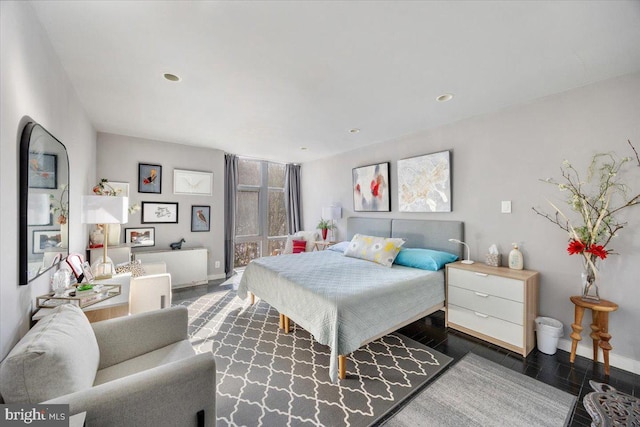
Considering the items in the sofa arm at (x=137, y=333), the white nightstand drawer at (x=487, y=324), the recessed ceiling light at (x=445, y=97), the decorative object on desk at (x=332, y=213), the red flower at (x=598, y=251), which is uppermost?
the recessed ceiling light at (x=445, y=97)

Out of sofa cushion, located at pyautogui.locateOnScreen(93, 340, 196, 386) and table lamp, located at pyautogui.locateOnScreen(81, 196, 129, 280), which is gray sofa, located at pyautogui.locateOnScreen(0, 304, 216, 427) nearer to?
sofa cushion, located at pyautogui.locateOnScreen(93, 340, 196, 386)

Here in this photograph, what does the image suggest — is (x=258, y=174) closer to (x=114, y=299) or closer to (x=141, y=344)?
(x=114, y=299)

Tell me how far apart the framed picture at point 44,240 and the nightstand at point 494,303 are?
3528 mm

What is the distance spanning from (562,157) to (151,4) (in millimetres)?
3591

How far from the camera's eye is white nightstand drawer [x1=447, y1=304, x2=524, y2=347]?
8.09 feet

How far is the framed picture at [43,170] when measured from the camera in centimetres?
145

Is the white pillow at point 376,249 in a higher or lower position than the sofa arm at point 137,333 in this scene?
higher

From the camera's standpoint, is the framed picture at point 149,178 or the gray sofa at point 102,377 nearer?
the gray sofa at point 102,377

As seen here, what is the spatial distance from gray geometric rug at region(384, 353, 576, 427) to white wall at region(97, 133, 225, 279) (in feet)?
13.8

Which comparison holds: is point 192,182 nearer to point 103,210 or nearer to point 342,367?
point 103,210

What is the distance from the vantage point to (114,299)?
2018mm

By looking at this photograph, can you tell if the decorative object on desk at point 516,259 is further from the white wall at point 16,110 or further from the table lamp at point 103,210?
the table lamp at point 103,210

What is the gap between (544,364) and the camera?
229 cm

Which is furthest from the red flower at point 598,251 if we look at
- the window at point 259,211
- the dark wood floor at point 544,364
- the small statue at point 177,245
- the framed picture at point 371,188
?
the small statue at point 177,245
